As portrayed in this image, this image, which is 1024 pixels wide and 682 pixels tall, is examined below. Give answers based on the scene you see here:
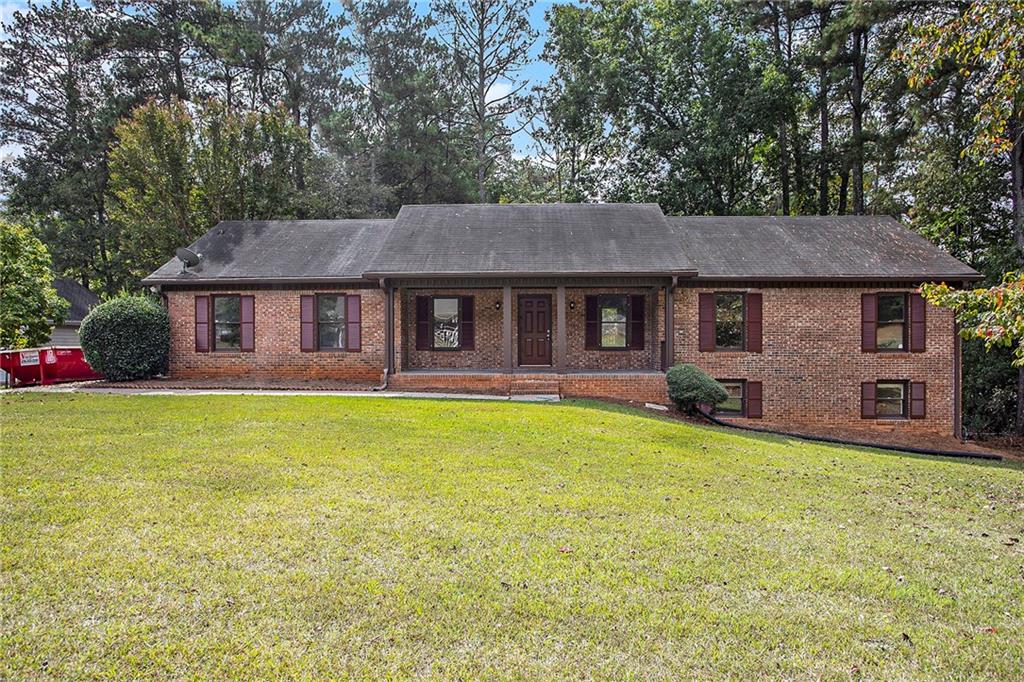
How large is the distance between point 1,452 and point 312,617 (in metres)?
5.72

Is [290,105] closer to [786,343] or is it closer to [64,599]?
[786,343]

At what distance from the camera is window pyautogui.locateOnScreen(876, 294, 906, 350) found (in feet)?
48.5

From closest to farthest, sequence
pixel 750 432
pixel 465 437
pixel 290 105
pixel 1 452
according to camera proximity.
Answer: pixel 1 452
pixel 465 437
pixel 750 432
pixel 290 105

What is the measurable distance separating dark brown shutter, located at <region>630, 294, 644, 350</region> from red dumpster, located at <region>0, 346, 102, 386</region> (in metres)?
14.7

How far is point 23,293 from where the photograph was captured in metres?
19.2

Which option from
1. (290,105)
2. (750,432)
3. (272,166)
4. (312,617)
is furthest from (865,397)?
(290,105)

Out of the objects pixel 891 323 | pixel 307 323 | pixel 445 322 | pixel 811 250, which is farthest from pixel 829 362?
pixel 307 323

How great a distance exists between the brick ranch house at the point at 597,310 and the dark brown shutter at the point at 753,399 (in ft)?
0.11

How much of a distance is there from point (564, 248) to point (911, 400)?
31.3 feet

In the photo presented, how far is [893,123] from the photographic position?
1939cm

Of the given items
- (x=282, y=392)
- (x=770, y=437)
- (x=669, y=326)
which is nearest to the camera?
(x=770, y=437)

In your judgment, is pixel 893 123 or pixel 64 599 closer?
pixel 64 599

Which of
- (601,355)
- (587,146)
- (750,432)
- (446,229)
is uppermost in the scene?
(587,146)

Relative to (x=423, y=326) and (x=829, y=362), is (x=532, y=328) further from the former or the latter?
(x=829, y=362)
